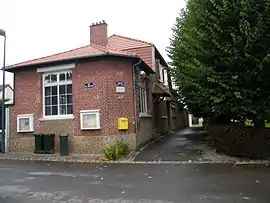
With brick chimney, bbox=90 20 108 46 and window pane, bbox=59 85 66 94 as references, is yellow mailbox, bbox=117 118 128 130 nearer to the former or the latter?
window pane, bbox=59 85 66 94

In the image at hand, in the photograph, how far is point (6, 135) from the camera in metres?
17.7

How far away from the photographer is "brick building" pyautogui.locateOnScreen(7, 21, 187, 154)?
15594 mm

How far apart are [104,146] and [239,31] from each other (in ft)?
25.8

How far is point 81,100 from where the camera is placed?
16.1 m

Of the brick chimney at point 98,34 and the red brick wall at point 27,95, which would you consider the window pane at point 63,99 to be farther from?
the brick chimney at point 98,34

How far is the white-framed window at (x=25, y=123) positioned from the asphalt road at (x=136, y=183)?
16.6 ft

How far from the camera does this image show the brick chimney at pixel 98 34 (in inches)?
846

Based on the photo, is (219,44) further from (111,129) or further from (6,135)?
(6,135)

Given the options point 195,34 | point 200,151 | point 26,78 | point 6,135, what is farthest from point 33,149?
point 195,34

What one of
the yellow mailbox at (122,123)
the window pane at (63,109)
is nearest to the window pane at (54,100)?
the window pane at (63,109)

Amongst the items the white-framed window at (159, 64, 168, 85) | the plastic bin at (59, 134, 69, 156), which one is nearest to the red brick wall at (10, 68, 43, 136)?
the plastic bin at (59, 134, 69, 156)

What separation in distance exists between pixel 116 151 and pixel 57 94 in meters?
5.08

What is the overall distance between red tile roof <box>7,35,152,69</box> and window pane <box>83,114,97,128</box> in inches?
116

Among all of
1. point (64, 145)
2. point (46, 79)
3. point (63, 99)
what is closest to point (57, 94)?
point (63, 99)
